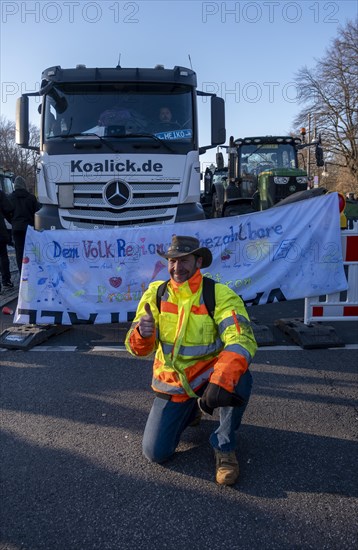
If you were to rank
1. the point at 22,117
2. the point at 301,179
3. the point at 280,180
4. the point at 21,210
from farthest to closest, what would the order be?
the point at 301,179
the point at 280,180
the point at 21,210
the point at 22,117

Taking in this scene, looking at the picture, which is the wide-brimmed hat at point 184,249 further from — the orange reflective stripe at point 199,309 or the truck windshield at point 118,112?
the truck windshield at point 118,112

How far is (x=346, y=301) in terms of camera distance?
6.07 metres

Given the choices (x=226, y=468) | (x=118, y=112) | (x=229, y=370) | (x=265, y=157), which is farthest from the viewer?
(x=265, y=157)

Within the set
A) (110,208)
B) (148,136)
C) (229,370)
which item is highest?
(148,136)

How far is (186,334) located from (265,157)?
11.5 meters

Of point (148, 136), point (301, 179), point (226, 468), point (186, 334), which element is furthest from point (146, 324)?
point (301, 179)

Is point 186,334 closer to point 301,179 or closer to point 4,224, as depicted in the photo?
point 4,224

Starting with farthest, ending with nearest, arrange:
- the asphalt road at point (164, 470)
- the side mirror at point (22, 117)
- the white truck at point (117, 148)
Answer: the side mirror at point (22, 117) < the white truck at point (117, 148) < the asphalt road at point (164, 470)

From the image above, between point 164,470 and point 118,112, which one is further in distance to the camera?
point 118,112

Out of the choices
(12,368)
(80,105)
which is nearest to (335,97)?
(80,105)

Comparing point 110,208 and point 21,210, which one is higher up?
point 21,210

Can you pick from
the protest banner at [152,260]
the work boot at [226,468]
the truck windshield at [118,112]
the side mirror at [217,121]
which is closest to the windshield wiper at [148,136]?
the truck windshield at [118,112]

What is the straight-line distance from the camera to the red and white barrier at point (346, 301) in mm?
6000

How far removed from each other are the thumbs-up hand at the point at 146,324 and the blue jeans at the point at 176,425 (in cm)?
51
